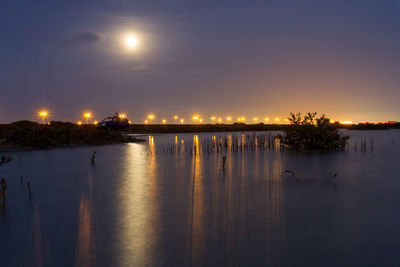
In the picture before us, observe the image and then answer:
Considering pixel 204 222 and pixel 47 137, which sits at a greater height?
pixel 47 137

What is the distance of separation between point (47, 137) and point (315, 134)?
91.8 ft

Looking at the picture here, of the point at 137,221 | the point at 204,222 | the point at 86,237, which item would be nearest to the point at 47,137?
the point at 137,221

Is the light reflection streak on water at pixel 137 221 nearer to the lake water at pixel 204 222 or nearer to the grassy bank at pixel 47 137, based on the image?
the lake water at pixel 204 222

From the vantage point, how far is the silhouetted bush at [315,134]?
26308mm

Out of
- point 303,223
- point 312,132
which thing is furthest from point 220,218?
point 312,132

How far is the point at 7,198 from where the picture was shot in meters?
9.78

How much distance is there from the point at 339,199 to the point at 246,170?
669 centimetres

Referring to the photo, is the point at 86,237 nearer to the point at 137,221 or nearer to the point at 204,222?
the point at 137,221

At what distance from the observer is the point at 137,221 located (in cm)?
746

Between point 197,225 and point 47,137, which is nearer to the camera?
point 197,225


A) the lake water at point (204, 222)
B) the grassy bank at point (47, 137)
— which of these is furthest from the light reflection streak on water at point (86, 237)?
the grassy bank at point (47, 137)

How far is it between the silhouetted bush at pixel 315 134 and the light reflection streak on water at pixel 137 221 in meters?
17.9

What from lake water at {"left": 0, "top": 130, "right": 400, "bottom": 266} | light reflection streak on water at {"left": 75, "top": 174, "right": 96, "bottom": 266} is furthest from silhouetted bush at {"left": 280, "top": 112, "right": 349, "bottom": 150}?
light reflection streak on water at {"left": 75, "top": 174, "right": 96, "bottom": 266}

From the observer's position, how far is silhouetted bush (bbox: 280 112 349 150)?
86.3 ft
